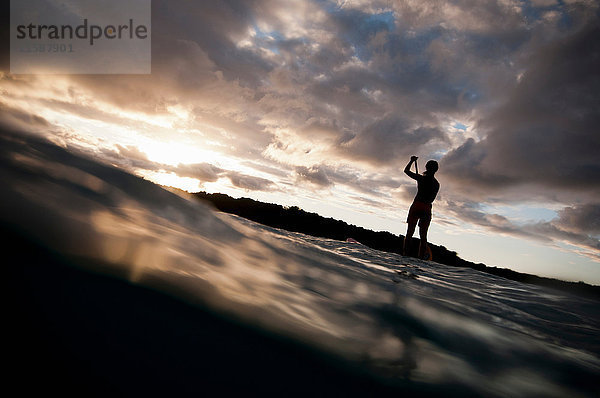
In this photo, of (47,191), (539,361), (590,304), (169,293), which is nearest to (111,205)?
(47,191)

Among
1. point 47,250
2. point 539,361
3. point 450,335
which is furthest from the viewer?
point 450,335

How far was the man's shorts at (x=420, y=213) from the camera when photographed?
24.7 ft

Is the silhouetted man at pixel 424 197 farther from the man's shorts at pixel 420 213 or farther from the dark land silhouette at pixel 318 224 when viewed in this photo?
the dark land silhouette at pixel 318 224

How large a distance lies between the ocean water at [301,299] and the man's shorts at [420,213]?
A: 14.4 feet

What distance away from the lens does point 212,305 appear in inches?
45.4

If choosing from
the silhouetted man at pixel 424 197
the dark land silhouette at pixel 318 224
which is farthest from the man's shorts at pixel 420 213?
the dark land silhouette at pixel 318 224

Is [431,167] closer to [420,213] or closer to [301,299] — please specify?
[420,213]

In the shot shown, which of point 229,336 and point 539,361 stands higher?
point 229,336

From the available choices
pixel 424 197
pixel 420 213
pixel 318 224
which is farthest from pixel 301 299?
pixel 318 224

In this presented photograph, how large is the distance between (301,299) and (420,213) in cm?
652

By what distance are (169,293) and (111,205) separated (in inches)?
62.4

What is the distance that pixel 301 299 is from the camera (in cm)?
188

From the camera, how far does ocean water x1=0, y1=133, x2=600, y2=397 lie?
1.21 metres

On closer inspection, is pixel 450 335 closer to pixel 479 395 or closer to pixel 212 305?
pixel 479 395
